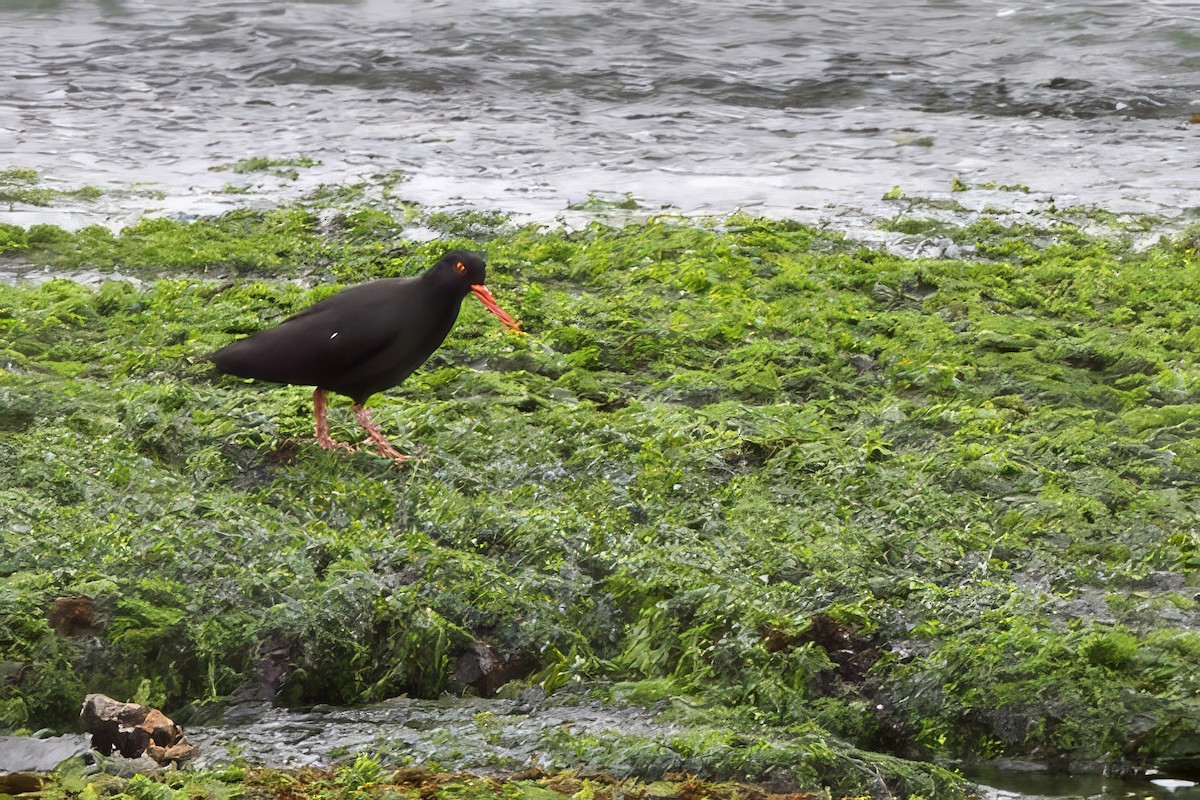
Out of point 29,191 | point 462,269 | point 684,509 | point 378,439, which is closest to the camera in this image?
point 684,509

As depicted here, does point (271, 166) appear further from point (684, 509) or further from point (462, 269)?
point (684, 509)

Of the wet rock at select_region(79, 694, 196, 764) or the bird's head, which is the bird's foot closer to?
the bird's head

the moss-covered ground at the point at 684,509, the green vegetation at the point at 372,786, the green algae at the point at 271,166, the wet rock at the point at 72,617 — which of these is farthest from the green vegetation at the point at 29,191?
the green vegetation at the point at 372,786

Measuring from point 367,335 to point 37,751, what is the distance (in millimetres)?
2034

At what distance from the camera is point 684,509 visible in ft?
17.0

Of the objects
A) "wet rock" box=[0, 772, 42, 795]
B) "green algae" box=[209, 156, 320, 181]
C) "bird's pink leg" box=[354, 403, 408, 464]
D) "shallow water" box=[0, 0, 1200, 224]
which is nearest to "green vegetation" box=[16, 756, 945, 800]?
"wet rock" box=[0, 772, 42, 795]

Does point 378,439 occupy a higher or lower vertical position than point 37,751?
higher

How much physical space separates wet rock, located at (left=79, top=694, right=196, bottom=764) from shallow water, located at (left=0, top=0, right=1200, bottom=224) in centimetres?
583

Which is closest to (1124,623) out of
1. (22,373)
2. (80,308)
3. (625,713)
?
(625,713)

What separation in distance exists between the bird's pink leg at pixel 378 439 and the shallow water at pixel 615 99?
3915 millimetres

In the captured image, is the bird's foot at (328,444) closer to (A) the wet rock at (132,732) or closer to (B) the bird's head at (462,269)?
(B) the bird's head at (462,269)

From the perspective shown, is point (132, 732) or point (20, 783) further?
point (132, 732)

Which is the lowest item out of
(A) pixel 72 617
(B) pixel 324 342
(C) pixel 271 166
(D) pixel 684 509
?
(D) pixel 684 509

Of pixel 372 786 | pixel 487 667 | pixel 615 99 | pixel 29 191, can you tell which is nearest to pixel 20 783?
pixel 372 786
